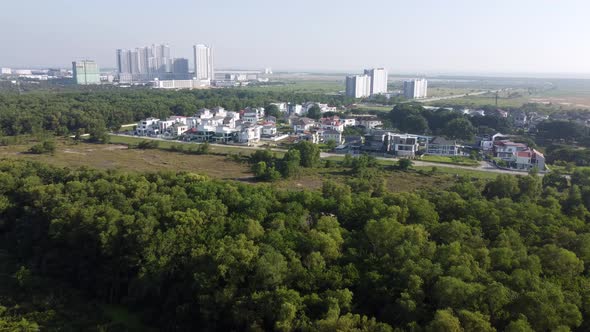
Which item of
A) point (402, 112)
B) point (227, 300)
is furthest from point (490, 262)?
point (402, 112)

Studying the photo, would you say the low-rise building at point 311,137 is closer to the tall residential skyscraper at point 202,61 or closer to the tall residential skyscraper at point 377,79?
the tall residential skyscraper at point 377,79

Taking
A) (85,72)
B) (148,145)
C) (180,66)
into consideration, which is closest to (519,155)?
(148,145)

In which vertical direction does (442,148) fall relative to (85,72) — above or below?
below

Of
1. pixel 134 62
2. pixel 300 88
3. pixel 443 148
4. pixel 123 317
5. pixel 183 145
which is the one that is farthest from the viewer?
pixel 134 62

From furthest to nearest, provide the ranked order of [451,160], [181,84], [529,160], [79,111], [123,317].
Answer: [181,84] → [79,111] → [451,160] → [529,160] → [123,317]

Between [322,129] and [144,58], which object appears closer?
[322,129]

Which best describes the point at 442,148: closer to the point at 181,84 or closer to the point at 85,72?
the point at 181,84

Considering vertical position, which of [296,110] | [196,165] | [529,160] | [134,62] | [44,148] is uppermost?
[134,62]
